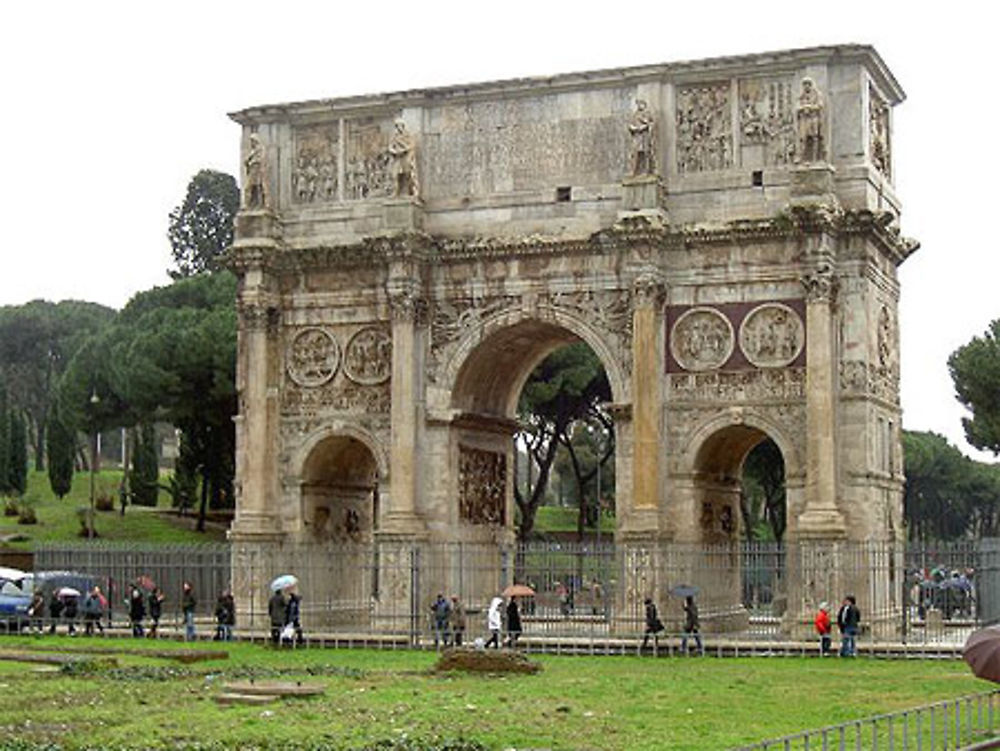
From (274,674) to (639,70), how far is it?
15181 millimetres

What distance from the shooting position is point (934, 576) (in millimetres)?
39844

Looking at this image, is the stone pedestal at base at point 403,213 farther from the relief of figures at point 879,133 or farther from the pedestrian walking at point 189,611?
the relief of figures at point 879,133

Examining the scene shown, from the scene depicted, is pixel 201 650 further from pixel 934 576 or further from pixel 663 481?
pixel 934 576

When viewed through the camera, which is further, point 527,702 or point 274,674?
point 274,674

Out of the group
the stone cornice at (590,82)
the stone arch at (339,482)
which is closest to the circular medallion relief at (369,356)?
the stone arch at (339,482)

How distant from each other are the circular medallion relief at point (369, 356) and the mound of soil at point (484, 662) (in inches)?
432

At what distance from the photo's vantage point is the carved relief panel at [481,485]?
3478 centimetres

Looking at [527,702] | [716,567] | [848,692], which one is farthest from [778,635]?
[527,702]

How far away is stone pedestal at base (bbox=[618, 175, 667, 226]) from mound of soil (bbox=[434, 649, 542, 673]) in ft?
34.8

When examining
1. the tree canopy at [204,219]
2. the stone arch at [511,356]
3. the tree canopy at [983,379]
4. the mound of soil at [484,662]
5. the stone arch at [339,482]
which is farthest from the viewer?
the tree canopy at [204,219]

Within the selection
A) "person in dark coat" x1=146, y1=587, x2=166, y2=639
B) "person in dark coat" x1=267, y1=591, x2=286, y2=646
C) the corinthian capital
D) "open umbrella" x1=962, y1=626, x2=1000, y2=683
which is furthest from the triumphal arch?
"open umbrella" x1=962, y1=626, x2=1000, y2=683

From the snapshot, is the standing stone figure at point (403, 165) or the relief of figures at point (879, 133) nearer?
the relief of figures at point (879, 133)

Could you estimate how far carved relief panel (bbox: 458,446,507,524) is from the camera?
1369 inches

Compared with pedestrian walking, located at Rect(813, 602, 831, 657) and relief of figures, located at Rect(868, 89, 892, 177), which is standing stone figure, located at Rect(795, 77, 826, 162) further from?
pedestrian walking, located at Rect(813, 602, 831, 657)
